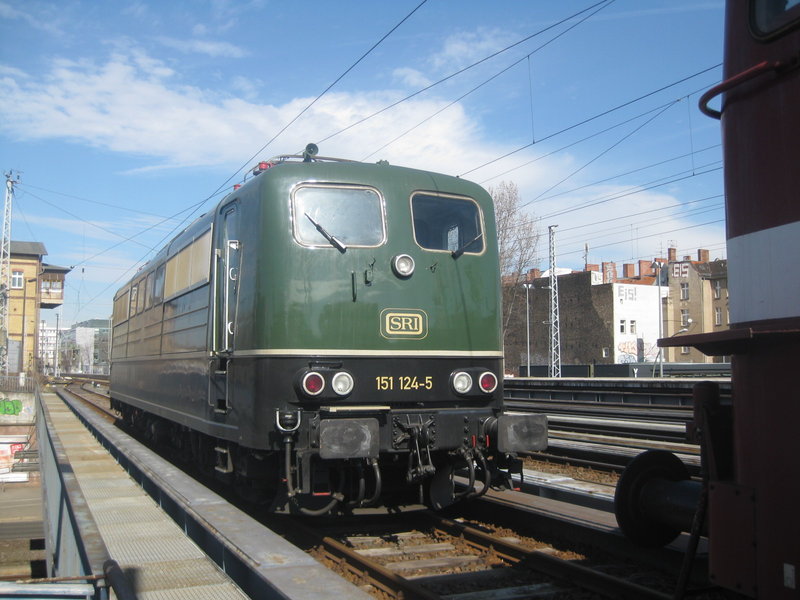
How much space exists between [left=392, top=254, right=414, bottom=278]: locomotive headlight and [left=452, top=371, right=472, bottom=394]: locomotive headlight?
1030 millimetres

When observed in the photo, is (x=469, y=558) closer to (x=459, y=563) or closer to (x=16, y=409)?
(x=459, y=563)

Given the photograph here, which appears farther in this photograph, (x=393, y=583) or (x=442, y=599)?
(x=393, y=583)

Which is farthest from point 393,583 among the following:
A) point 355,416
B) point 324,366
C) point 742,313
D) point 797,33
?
point 797,33

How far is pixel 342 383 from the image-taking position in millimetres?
6434

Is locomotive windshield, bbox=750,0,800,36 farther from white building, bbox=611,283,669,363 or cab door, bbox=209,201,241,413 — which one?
white building, bbox=611,283,669,363

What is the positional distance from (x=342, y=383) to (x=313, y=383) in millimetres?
253

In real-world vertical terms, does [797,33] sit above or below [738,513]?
above

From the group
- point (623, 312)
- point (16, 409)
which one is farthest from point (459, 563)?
point (623, 312)

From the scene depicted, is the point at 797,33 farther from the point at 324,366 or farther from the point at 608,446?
the point at 608,446

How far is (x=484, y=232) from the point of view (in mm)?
7633

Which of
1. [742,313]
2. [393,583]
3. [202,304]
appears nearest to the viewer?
[742,313]

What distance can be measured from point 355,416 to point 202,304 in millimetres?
2798

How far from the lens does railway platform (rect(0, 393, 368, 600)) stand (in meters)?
3.97

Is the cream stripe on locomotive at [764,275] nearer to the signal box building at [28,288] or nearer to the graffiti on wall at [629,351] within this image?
the graffiti on wall at [629,351]
